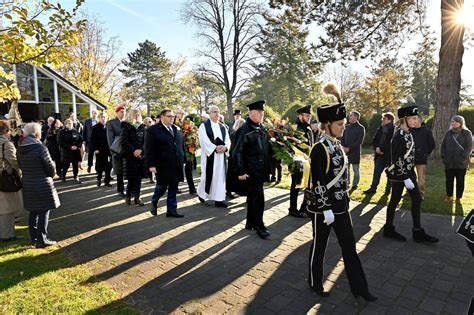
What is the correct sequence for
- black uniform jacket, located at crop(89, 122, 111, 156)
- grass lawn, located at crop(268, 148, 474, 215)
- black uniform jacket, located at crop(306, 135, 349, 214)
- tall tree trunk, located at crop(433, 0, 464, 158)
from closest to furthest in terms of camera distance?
black uniform jacket, located at crop(306, 135, 349, 214), grass lawn, located at crop(268, 148, 474, 215), black uniform jacket, located at crop(89, 122, 111, 156), tall tree trunk, located at crop(433, 0, 464, 158)

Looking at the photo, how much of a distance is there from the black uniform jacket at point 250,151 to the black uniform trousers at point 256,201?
11cm

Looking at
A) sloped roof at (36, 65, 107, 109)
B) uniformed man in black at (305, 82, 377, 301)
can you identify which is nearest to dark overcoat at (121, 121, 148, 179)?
uniformed man in black at (305, 82, 377, 301)

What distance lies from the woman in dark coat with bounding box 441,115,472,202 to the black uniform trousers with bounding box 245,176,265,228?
16.0 feet

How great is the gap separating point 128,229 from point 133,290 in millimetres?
2324

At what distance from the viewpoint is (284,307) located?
11.1 feet

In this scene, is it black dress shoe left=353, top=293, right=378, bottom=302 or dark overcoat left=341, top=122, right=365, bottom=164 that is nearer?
black dress shoe left=353, top=293, right=378, bottom=302

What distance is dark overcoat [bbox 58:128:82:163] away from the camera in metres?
9.81

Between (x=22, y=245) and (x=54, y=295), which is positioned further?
(x=22, y=245)

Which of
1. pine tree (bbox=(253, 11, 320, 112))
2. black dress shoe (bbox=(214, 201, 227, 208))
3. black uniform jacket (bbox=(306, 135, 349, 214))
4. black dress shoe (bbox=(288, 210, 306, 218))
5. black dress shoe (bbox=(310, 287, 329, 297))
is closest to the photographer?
black uniform jacket (bbox=(306, 135, 349, 214))

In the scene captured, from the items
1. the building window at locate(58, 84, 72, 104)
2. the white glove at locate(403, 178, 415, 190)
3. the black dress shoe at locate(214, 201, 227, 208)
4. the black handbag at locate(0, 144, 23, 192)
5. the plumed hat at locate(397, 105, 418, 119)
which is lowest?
the black dress shoe at locate(214, 201, 227, 208)

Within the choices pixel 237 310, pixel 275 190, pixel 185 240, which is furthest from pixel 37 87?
pixel 237 310

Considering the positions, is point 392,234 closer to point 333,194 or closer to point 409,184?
point 409,184

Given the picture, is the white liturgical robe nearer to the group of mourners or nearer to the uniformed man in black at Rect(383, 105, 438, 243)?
the group of mourners

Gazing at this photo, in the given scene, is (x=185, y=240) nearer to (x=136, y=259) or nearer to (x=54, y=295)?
(x=136, y=259)
